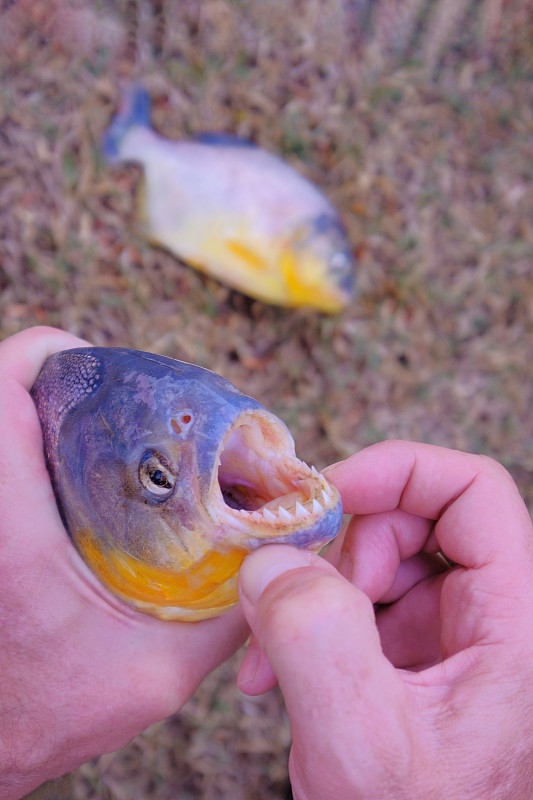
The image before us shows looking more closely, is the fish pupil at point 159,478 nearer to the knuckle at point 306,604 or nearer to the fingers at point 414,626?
the knuckle at point 306,604

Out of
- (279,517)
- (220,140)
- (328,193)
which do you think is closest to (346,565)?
(279,517)

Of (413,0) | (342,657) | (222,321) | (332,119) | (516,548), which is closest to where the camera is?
(342,657)

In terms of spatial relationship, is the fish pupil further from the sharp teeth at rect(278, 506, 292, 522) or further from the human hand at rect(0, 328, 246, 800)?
the human hand at rect(0, 328, 246, 800)

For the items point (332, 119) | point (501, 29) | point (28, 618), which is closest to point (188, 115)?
point (332, 119)

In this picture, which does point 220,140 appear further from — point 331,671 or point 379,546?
point 331,671

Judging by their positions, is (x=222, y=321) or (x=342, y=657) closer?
(x=342, y=657)

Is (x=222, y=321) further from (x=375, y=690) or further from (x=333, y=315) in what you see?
(x=375, y=690)

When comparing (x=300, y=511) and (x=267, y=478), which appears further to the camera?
(x=267, y=478)

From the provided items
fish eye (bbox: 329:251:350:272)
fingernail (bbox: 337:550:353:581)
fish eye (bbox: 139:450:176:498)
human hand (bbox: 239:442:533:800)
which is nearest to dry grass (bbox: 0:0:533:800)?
fish eye (bbox: 329:251:350:272)
